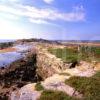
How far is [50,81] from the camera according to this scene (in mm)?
20469

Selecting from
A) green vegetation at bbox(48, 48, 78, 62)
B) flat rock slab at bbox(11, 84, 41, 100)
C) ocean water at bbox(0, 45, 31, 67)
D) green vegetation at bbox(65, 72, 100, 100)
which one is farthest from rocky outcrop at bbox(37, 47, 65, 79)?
flat rock slab at bbox(11, 84, 41, 100)

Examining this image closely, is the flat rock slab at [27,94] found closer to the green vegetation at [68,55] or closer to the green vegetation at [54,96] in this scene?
the green vegetation at [54,96]

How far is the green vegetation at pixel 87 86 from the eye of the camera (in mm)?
17197

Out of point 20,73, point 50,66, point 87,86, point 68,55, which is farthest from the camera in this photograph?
point 20,73

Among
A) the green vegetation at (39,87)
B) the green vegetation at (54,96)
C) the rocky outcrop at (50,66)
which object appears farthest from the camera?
the rocky outcrop at (50,66)

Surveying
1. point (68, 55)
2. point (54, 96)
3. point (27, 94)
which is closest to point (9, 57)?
point (68, 55)

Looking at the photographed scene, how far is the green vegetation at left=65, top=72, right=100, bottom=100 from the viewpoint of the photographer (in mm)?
17197

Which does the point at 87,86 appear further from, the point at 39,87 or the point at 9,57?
the point at 9,57

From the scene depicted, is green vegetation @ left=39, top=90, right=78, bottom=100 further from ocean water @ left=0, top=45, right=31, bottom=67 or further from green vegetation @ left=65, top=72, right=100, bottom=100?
ocean water @ left=0, top=45, right=31, bottom=67

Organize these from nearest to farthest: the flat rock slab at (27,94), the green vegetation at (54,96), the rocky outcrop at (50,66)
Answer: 1. the green vegetation at (54,96)
2. the flat rock slab at (27,94)
3. the rocky outcrop at (50,66)

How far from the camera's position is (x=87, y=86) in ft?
60.0

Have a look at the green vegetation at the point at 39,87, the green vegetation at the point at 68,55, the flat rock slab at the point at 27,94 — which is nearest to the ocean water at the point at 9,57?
the green vegetation at the point at 68,55

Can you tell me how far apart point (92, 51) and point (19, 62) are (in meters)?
16.2

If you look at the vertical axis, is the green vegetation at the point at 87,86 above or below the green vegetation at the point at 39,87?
above
